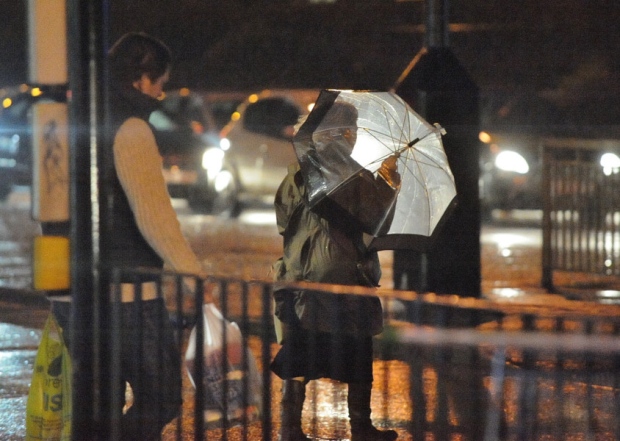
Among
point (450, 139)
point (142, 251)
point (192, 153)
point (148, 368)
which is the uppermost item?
point (192, 153)

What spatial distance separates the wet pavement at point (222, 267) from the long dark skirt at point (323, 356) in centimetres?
16

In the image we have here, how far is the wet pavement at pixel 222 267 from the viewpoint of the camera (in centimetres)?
687

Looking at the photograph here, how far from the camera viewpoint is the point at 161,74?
4809mm

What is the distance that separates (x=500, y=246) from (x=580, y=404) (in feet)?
34.7

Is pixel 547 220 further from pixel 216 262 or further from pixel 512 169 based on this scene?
pixel 512 169

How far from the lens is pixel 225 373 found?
4406 mm

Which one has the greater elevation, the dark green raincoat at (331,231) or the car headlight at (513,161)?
the car headlight at (513,161)

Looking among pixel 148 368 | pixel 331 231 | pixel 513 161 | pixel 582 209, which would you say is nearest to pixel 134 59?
pixel 331 231

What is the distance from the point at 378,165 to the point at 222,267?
7.15 meters

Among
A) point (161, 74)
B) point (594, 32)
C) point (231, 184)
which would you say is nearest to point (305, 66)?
point (594, 32)

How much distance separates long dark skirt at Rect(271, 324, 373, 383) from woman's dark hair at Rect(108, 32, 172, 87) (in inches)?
48.0

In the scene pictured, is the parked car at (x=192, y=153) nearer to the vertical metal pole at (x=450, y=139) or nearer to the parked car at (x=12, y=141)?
the parked car at (x=12, y=141)

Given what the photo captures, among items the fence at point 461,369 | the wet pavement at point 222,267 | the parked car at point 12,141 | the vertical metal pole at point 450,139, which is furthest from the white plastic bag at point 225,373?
the parked car at point 12,141

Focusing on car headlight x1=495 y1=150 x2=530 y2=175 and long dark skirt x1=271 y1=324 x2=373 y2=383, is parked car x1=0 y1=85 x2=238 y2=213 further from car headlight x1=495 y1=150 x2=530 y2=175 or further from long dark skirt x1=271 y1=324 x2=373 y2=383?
long dark skirt x1=271 y1=324 x2=373 y2=383
